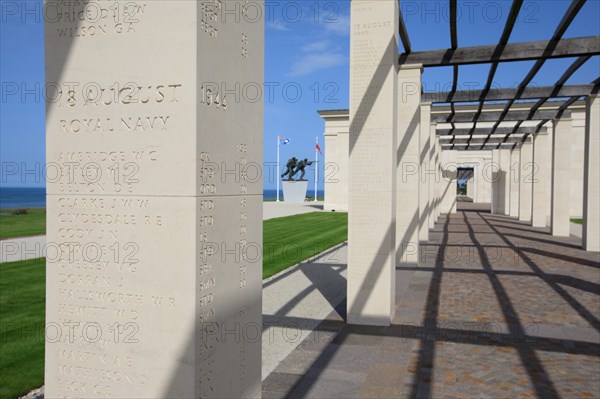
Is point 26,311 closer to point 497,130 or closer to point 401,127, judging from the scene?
point 401,127

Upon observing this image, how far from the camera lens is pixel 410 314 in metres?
8.05

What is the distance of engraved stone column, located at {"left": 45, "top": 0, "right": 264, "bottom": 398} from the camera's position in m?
2.02

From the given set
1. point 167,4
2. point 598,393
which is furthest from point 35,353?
point 598,393

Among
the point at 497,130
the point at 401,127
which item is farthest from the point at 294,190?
the point at 401,127

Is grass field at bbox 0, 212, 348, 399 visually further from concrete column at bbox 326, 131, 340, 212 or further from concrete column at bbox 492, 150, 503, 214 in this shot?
concrete column at bbox 492, 150, 503, 214

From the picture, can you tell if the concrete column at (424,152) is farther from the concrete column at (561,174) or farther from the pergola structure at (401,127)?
the concrete column at (561,174)

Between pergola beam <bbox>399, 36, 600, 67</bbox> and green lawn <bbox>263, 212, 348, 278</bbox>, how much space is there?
636cm

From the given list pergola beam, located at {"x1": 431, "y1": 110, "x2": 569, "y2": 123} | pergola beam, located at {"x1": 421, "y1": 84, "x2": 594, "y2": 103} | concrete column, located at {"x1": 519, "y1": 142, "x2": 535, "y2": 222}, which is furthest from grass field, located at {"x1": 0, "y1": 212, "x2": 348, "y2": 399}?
concrete column, located at {"x1": 519, "y1": 142, "x2": 535, "y2": 222}

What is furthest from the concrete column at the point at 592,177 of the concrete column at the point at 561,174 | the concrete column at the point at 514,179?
the concrete column at the point at 514,179

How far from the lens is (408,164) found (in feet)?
41.9

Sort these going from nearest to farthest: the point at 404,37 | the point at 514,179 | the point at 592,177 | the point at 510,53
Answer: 1. the point at 404,37
2. the point at 510,53
3. the point at 592,177
4. the point at 514,179

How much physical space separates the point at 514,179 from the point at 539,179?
28.5ft

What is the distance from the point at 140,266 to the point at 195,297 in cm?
32

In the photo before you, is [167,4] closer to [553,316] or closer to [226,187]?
[226,187]
